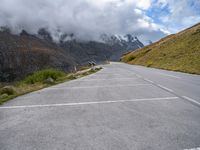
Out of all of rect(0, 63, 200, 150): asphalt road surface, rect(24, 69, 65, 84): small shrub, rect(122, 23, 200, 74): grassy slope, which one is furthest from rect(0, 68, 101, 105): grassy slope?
rect(122, 23, 200, 74): grassy slope

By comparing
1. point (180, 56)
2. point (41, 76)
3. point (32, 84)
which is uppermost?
point (180, 56)

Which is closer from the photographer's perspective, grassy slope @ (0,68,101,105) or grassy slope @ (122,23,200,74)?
grassy slope @ (0,68,101,105)

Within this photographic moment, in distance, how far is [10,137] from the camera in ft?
14.3

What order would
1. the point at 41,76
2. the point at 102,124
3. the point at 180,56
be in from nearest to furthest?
the point at 102,124 → the point at 41,76 → the point at 180,56

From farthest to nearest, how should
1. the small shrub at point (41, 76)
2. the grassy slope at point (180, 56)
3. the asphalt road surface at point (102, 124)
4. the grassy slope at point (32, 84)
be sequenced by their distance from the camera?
the grassy slope at point (180, 56) → the small shrub at point (41, 76) → the grassy slope at point (32, 84) → the asphalt road surface at point (102, 124)

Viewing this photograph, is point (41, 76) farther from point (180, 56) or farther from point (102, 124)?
point (180, 56)

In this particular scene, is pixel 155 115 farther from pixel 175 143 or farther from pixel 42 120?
pixel 42 120

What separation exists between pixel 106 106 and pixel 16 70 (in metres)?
169

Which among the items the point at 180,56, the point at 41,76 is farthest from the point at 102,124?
the point at 180,56

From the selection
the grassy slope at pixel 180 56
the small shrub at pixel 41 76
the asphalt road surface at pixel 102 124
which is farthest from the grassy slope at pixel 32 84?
the grassy slope at pixel 180 56

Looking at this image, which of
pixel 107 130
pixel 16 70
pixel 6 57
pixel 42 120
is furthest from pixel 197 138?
pixel 6 57

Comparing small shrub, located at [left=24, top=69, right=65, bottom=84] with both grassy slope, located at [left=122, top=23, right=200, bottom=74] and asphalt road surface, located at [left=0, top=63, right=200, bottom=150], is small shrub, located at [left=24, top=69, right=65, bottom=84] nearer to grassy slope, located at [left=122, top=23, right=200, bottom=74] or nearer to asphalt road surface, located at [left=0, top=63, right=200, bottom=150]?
asphalt road surface, located at [left=0, top=63, right=200, bottom=150]

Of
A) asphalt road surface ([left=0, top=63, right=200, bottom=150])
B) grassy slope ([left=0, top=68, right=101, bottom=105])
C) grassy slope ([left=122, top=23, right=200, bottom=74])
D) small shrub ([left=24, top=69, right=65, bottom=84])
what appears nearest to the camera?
asphalt road surface ([left=0, top=63, right=200, bottom=150])

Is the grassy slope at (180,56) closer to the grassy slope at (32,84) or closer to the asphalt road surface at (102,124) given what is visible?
the grassy slope at (32,84)
